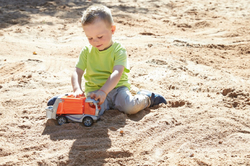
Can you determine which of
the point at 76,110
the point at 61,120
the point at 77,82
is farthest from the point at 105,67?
the point at 61,120

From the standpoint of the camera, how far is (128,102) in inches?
114

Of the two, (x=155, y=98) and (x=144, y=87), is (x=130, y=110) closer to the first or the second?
(x=155, y=98)

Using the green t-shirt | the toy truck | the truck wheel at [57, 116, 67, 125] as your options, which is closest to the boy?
the green t-shirt

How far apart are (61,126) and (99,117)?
39cm

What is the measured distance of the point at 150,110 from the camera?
305 cm

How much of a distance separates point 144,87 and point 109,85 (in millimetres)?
1051

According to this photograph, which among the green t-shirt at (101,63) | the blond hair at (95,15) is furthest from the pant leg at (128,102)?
the blond hair at (95,15)

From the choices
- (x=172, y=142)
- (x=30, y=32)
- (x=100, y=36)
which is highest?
(x=100, y=36)

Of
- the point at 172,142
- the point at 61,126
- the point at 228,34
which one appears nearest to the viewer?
the point at 172,142

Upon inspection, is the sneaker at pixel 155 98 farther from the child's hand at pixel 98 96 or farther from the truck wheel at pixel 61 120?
the truck wheel at pixel 61 120

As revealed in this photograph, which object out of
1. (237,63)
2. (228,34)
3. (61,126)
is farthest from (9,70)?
(228,34)

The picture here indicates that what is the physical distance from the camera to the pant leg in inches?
114

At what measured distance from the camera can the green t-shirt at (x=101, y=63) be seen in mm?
2934

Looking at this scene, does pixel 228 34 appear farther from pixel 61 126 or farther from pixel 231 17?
pixel 61 126
